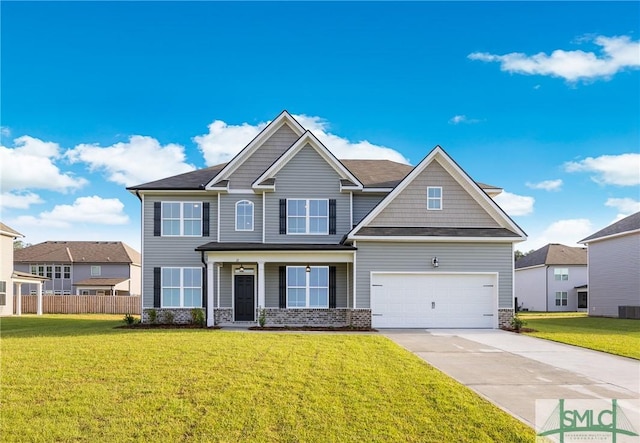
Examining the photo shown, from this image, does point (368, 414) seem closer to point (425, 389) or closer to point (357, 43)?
point (425, 389)

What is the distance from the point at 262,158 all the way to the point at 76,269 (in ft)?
95.7

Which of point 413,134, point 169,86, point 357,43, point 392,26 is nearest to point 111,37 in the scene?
point 169,86

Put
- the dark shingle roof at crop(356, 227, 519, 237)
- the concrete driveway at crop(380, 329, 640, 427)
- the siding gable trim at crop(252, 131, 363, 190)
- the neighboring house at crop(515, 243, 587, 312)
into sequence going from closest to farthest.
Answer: the concrete driveway at crop(380, 329, 640, 427)
the dark shingle roof at crop(356, 227, 519, 237)
the siding gable trim at crop(252, 131, 363, 190)
the neighboring house at crop(515, 243, 587, 312)

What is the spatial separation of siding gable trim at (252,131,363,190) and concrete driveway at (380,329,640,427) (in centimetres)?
729

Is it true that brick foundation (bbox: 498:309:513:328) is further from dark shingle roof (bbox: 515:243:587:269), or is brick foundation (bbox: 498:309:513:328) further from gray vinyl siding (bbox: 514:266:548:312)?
gray vinyl siding (bbox: 514:266:548:312)

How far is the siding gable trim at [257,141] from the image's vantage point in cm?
2070

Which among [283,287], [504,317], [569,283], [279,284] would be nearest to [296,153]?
[279,284]

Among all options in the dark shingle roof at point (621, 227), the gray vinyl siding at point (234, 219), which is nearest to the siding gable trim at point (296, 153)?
the gray vinyl siding at point (234, 219)

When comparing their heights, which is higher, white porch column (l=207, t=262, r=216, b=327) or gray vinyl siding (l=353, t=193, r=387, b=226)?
gray vinyl siding (l=353, t=193, r=387, b=226)

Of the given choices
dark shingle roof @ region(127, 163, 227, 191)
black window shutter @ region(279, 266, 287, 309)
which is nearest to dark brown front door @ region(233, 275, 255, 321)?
black window shutter @ region(279, 266, 287, 309)

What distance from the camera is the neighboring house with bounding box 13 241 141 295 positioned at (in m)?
42.5

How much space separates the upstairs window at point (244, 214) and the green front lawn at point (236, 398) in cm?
950

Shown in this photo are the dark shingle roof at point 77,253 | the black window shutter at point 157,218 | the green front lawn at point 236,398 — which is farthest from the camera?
the dark shingle roof at point 77,253

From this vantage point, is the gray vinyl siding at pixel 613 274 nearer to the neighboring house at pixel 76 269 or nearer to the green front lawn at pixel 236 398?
the green front lawn at pixel 236 398
